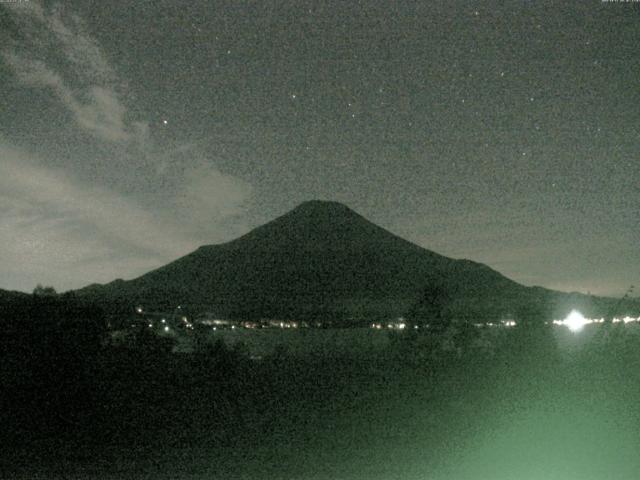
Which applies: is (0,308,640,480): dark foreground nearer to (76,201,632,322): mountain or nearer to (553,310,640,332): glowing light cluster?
(553,310,640,332): glowing light cluster

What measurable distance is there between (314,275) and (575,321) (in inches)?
2674

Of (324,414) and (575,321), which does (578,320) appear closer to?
(575,321)

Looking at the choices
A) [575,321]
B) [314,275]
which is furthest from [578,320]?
[314,275]

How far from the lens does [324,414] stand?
1212cm

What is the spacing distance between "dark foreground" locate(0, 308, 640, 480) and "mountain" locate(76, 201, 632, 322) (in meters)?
39.1

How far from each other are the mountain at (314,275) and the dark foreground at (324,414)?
128ft

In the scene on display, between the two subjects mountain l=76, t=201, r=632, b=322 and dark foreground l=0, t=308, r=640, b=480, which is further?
mountain l=76, t=201, r=632, b=322

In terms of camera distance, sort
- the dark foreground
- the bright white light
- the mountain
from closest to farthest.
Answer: the dark foreground, the bright white light, the mountain

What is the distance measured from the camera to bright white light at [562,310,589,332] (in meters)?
12.4

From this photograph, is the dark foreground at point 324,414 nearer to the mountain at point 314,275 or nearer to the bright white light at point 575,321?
the bright white light at point 575,321

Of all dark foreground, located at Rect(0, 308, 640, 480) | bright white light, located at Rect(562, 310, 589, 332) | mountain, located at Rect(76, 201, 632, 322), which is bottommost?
dark foreground, located at Rect(0, 308, 640, 480)

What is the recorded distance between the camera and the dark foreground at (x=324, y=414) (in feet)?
29.0

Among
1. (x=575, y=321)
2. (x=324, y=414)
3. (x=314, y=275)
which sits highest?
(x=314, y=275)

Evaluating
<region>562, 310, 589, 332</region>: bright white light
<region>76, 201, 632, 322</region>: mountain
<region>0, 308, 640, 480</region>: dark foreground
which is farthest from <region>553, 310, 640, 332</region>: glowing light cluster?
<region>76, 201, 632, 322</region>: mountain
